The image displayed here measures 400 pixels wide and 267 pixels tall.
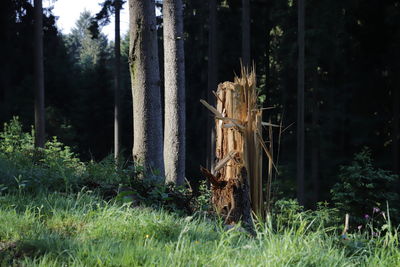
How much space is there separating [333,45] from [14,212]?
19.8 meters

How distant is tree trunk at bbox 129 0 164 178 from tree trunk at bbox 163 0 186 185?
1878 mm

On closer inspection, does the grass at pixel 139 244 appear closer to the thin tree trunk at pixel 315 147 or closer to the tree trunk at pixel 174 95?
the tree trunk at pixel 174 95

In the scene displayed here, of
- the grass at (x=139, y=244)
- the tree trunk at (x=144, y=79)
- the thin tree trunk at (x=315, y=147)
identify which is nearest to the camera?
the grass at (x=139, y=244)

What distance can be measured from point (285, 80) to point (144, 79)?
1903 cm

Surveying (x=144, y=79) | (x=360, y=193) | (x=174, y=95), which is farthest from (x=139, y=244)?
(x=360, y=193)

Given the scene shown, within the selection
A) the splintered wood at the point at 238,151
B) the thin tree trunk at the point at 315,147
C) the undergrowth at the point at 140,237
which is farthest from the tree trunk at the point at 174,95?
the thin tree trunk at the point at 315,147

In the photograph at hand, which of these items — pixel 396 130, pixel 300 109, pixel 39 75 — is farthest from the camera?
pixel 396 130

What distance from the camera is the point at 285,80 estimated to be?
85.5 feet

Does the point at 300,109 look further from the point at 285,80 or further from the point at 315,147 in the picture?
the point at 285,80

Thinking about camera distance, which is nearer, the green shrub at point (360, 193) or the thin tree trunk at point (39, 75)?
the green shrub at point (360, 193)

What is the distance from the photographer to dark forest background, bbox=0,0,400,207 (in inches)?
845

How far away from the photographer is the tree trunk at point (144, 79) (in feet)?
26.0

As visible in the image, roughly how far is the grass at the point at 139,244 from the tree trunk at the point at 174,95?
5221mm

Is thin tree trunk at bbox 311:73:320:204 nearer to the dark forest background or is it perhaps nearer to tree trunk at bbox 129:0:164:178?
the dark forest background
